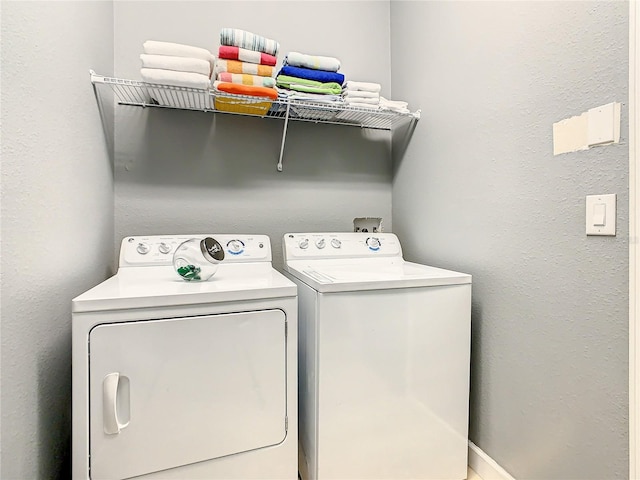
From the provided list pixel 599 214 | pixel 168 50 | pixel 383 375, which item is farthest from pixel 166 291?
pixel 599 214

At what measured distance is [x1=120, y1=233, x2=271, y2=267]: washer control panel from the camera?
4.91 feet

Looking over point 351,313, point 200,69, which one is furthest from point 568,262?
point 200,69

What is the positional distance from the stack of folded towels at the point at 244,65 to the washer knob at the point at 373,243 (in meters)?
0.89

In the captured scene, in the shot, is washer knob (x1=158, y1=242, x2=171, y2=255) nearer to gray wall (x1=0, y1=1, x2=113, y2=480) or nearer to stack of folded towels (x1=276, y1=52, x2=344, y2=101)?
gray wall (x1=0, y1=1, x2=113, y2=480)

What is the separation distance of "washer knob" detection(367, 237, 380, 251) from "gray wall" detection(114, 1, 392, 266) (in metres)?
0.32

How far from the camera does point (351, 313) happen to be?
3.95 feet

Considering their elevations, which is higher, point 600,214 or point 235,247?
point 600,214

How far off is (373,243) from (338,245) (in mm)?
214

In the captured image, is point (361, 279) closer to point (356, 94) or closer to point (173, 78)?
point (356, 94)

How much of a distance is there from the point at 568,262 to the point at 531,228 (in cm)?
17

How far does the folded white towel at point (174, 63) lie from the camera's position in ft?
4.67

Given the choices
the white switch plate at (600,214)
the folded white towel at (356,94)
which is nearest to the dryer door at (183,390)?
the white switch plate at (600,214)

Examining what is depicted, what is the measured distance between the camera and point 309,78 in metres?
1.70

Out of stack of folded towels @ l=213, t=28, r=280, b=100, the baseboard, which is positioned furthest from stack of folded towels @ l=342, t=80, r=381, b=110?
the baseboard
